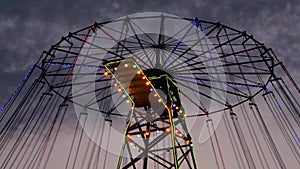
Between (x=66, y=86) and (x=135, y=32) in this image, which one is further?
(x=66, y=86)

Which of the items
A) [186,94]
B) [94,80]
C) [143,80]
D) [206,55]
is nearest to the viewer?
[143,80]

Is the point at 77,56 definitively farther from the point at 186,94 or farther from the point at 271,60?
the point at 271,60

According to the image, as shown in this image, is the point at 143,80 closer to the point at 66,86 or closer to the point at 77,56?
the point at 77,56

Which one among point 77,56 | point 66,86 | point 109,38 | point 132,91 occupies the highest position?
point 109,38

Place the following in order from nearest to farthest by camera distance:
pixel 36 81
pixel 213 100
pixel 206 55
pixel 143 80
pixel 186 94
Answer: pixel 143 80, pixel 36 81, pixel 206 55, pixel 213 100, pixel 186 94

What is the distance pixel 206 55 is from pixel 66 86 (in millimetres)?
7158

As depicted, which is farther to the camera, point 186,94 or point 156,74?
point 186,94

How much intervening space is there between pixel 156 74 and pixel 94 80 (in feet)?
11.2

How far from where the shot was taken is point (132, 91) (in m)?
9.34

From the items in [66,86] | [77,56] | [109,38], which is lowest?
[66,86]

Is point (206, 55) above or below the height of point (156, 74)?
above

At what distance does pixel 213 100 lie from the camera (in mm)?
11844

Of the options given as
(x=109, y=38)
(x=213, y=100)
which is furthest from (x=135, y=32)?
(x=213, y=100)

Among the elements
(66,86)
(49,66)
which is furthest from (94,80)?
(49,66)
